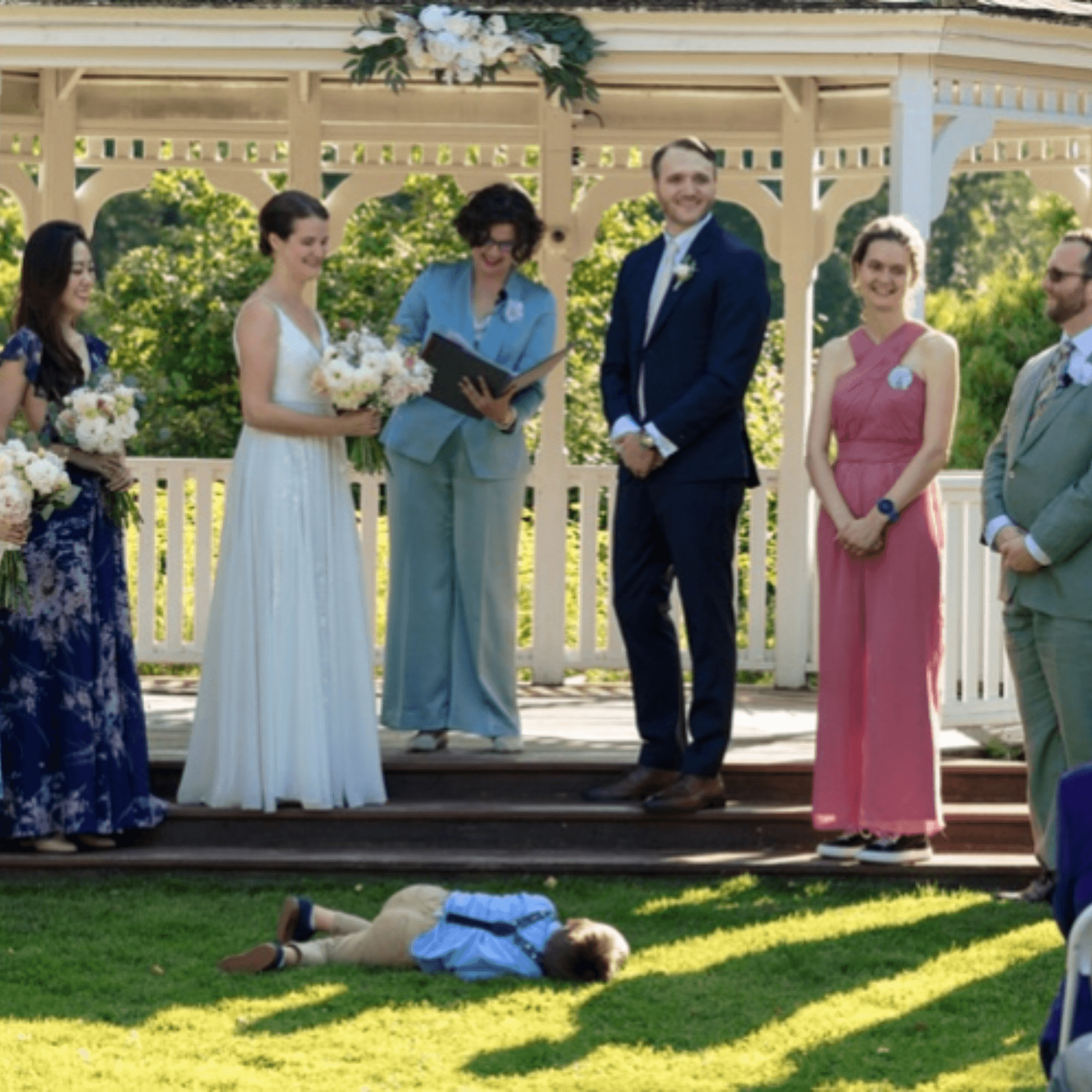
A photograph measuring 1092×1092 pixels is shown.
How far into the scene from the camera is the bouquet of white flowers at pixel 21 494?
28.2 feet

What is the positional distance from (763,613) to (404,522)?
9.73 feet

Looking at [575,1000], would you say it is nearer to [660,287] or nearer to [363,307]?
[660,287]

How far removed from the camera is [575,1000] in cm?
773

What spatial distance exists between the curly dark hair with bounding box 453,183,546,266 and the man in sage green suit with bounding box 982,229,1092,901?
1.99 m

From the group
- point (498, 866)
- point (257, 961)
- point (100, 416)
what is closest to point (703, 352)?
point (498, 866)

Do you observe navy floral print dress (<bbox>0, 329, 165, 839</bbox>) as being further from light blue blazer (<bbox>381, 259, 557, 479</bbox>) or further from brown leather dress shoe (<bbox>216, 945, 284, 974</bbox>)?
brown leather dress shoe (<bbox>216, 945, 284, 974</bbox>)

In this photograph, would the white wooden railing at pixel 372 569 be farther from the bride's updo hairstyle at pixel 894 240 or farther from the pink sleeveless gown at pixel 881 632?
the bride's updo hairstyle at pixel 894 240

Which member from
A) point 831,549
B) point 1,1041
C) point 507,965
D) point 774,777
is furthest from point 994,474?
point 1,1041

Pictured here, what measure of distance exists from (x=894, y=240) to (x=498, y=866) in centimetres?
243

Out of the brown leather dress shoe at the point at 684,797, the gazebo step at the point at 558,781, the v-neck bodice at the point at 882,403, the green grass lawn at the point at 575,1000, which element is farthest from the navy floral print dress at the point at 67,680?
the v-neck bodice at the point at 882,403

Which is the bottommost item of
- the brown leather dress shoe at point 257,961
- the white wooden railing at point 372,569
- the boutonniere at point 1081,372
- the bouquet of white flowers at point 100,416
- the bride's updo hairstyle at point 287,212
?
the brown leather dress shoe at point 257,961

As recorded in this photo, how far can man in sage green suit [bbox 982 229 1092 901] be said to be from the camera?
855 cm

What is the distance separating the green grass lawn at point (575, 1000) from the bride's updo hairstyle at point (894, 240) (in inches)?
79.7

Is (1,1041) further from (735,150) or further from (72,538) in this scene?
(735,150)
